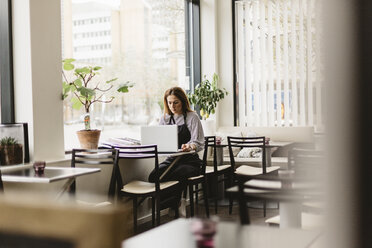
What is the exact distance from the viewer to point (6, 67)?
227 cm

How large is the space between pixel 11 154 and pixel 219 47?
3.24 m

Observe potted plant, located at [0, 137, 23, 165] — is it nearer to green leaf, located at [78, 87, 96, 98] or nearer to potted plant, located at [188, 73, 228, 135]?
green leaf, located at [78, 87, 96, 98]

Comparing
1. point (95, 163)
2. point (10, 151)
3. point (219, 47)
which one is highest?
point (219, 47)

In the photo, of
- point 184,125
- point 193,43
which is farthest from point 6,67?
point 193,43

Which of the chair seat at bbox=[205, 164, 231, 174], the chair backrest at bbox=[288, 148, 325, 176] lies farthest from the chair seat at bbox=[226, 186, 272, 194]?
the chair seat at bbox=[205, 164, 231, 174]

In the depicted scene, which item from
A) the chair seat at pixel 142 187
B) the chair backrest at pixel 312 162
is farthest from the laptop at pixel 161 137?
the chair backrest at pixel 312 162

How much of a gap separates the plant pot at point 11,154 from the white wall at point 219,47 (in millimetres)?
2945

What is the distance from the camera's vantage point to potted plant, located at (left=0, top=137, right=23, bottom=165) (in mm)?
1958

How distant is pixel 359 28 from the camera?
0.36 m

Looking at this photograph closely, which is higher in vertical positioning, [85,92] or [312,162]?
[85,92]

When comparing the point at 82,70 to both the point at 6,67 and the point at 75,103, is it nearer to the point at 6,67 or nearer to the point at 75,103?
the point at 75,103

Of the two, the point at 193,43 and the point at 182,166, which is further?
the point at 193,43

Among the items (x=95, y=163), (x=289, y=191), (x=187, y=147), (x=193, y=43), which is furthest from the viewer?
(x=193, y=43)

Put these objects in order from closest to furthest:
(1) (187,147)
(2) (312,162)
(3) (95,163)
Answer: (2) (312,162), (3) (95,163), (1) (187,147)
